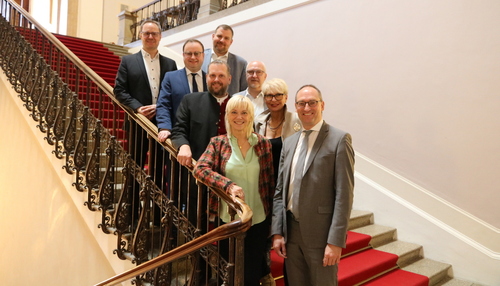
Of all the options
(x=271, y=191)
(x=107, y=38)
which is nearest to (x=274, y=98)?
(x=271, y=191)

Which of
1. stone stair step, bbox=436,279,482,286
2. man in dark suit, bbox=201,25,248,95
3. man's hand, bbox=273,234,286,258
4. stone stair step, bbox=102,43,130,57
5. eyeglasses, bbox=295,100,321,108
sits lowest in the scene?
stone stair step, bbox=436,279,482,286

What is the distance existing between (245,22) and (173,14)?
306cm

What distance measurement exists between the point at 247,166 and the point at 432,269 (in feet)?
8.07

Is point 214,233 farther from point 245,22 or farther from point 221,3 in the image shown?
point 221,3

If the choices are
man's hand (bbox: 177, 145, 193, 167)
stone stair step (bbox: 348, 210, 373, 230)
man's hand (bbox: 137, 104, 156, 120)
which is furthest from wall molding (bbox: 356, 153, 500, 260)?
man's hand (bbox: 177, 145, 193, 167)

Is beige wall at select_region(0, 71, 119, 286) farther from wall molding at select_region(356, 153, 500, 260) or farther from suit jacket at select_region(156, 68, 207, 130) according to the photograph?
wall molding at select_region(356, 153, 500, 260)

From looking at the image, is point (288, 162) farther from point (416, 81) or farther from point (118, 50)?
point (118, 50)

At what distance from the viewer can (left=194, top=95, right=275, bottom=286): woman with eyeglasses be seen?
6.21 ft

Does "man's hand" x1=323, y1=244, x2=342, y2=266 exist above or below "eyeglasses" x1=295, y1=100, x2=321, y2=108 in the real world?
below

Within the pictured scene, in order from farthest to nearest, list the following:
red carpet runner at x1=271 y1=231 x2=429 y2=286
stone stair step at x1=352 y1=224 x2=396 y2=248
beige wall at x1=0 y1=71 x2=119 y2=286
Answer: stone stair step at x1=352 y1=224 x2=396 y2=248 → beige wall at x1=0 y1=71 x2=119 y2=286 → red carpet runner at x1=271 y1=231 x2=429 y2=286

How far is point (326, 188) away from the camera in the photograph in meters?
1.83

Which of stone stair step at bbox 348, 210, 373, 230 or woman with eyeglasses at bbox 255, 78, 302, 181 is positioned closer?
woman with eyeglasses at bbox 255, 78, 302, 181

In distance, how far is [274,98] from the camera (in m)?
2.17

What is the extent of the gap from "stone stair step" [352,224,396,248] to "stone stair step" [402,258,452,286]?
332 mm
